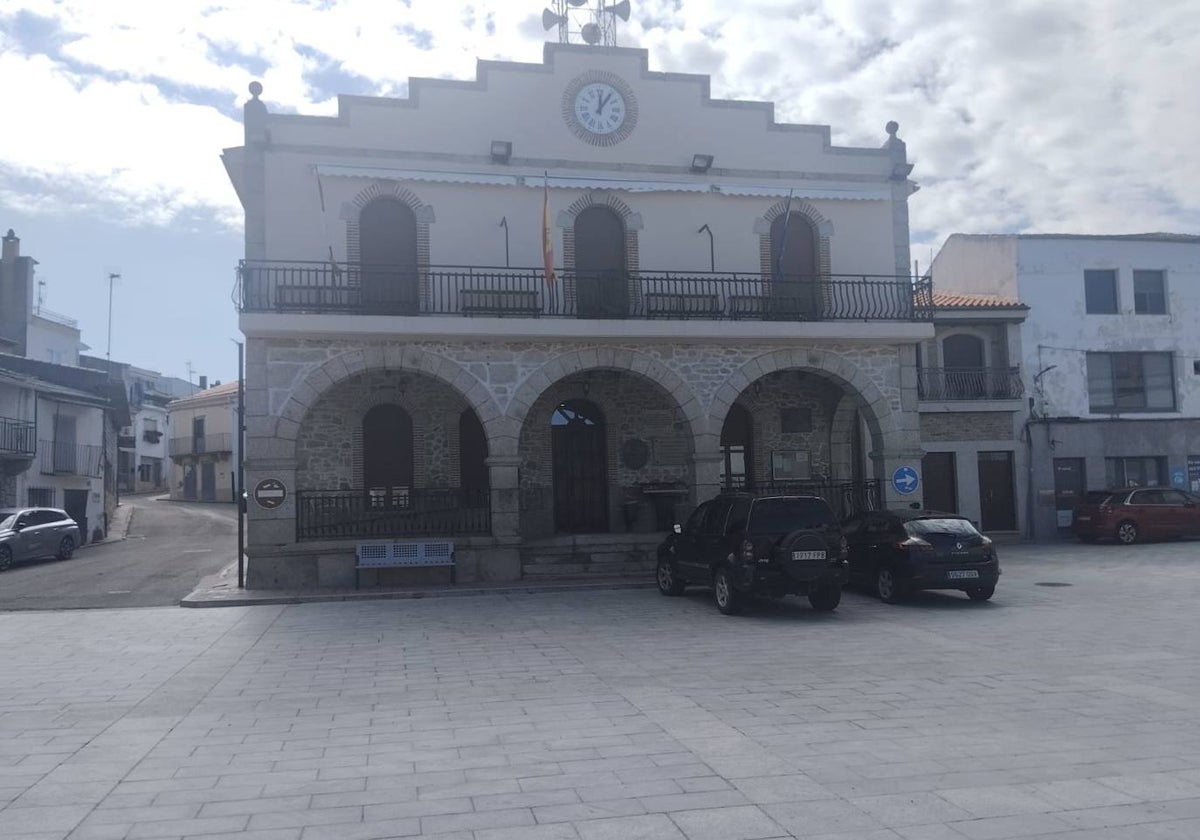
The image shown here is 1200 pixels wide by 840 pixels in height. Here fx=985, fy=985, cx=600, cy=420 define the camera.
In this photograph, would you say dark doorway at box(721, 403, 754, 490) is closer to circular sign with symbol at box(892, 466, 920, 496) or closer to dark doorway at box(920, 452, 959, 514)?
circular sign with symbol at box(892, 466, 920, 496)

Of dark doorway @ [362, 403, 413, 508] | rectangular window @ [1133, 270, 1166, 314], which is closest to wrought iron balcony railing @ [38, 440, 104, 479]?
dark doorway @ [362, 403, 413, 508]

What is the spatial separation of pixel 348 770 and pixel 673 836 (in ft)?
7.88

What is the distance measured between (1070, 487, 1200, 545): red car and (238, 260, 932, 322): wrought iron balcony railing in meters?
8.67

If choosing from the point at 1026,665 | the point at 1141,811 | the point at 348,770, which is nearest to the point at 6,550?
the point at 348,770

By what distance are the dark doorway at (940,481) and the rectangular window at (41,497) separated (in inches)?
1068

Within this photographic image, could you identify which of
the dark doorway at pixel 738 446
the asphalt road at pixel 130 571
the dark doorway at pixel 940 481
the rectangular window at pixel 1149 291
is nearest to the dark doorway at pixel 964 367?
the dark doorway at pixel 940 481

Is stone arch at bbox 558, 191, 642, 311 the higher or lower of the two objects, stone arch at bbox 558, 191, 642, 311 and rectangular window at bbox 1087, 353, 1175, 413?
the higher

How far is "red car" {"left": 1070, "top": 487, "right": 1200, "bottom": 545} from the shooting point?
24484 millimetres

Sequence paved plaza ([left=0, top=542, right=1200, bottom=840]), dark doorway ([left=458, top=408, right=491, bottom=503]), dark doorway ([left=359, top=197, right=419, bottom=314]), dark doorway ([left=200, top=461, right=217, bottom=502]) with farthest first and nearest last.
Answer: dark doorway ([left=200, top=461, right=217, bottom=502]), dark doorway ([left=458, top=408, right=491, bottom=503]), dark doorway ([left=359, top=197, right=419, bottom=314]), paved plaza ([left=0, top=542, right=1200, bottom=840])

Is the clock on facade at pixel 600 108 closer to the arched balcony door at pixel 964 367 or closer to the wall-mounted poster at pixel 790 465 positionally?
the wall-mounted poster at pixel 790 465

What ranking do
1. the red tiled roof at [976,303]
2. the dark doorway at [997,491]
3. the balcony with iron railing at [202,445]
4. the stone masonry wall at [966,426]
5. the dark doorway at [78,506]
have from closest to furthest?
the stone masonry wall at [966,426] → the red tiled roof at [976,303] → the dark doorway at [997,491] → the dark doorway at [78,506] → the balcony with iron railing at [202,445]

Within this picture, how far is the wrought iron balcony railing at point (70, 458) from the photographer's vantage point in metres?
32.1

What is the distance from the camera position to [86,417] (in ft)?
115

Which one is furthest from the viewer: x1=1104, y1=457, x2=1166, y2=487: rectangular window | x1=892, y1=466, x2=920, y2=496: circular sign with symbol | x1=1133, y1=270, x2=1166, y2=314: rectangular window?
x1=1133, y1=270, x2=1166, y2=314: rectangular window
